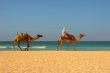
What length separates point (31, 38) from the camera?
27.4m

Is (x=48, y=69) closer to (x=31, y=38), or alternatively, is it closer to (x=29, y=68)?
(x=29, y=68)

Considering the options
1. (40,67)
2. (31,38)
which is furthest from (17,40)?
(40,67)

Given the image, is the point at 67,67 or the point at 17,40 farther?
the point at 17,40

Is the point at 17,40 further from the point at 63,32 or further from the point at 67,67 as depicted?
the point at 67,67

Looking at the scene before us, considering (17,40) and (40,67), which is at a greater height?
(17,40)

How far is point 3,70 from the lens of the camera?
12781 mm

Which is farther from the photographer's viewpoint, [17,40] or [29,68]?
[17,40]

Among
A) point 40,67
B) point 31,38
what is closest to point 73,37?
point 31,38

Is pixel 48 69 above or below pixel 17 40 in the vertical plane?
below

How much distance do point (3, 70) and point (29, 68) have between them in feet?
3.41

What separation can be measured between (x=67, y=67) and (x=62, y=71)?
1.15 metres

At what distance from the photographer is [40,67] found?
13844 millimetres

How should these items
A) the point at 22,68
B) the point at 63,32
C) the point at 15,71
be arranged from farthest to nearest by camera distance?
the point at 63,32, the point at 22,68, the point at 15,71

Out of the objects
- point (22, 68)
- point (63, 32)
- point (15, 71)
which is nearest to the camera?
point (15, 71)
